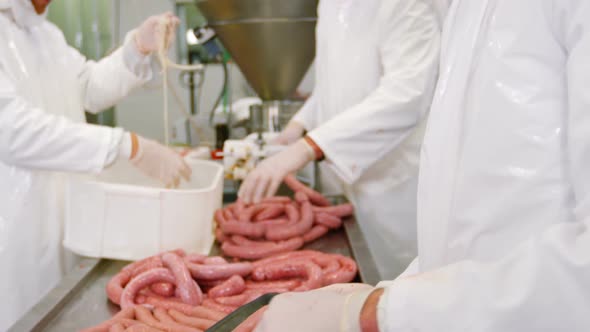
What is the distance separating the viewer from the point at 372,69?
1841 millimetres

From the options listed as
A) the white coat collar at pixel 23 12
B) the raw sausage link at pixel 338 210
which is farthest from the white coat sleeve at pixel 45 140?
the raw sausage link at pixel 338 210

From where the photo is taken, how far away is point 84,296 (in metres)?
1.31

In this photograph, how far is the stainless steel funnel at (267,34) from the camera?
96.1 inches

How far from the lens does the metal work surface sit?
115cm

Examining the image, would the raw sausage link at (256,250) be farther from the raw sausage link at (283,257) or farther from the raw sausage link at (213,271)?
the raw sausage link at (213,271)

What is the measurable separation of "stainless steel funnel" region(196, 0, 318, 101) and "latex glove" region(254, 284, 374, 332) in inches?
76.6

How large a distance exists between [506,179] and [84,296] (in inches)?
41.6

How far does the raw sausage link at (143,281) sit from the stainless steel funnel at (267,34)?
150cm

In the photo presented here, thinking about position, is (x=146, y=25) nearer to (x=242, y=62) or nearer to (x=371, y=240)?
(x=242, y=62)

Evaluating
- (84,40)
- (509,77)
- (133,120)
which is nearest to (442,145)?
(509,77)

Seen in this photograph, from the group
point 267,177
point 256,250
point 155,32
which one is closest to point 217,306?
point 256,250

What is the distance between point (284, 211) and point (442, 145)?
1.07 metres

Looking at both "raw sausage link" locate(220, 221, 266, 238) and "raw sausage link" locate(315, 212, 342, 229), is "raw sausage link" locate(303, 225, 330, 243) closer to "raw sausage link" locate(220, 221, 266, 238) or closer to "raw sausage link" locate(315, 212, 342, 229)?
"raw sausage link" locate(315, 212, 342, 229)

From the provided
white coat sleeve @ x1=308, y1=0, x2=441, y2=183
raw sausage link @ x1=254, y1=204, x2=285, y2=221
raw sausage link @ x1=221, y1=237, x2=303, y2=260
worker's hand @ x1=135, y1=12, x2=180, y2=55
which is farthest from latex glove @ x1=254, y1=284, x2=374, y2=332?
worker's hand @ x1=135, y1=12, x2=180, y2=55
